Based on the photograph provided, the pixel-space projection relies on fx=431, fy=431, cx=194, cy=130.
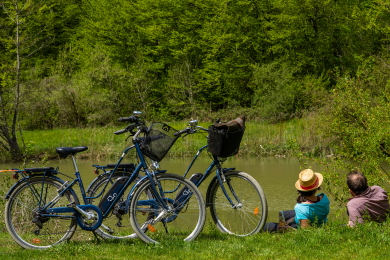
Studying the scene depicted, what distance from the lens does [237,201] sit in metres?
4.40

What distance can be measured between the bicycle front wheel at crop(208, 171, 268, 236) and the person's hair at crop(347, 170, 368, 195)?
0.93 m

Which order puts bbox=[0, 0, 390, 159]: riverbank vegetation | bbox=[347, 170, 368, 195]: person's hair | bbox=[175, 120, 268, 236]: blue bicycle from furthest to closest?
1. bbox=[0, 0, 390, 159]: riverbank vegetation
2. bbox=[347, 170, 368, 195]: person's hair
3. bbox=[175, 120, 268, 236]: blue bicycle

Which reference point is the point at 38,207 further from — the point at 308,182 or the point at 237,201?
the point at 308,182

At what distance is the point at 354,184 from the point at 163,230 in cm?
198

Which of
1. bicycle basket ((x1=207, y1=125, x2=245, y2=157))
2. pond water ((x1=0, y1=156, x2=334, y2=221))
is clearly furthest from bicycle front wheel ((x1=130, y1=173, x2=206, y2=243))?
pond water ((x1=0, y1=156, x2=334, y2=221))

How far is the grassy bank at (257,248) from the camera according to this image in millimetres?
3617

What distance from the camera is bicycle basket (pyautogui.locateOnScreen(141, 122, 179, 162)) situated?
4.07 meters

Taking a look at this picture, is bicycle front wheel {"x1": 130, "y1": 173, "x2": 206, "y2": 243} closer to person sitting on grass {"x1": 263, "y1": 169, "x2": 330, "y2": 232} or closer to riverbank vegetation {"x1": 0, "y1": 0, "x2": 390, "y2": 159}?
person sitting on grass {"x1": 263, "y1": 169, "x2": 330, "y2": 232}

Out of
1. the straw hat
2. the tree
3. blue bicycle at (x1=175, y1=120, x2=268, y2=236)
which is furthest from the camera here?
the tree

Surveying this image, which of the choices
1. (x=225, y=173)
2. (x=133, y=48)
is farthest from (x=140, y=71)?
(x=225, y=173)

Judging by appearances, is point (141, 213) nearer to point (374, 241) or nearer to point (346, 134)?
point (374, 241)

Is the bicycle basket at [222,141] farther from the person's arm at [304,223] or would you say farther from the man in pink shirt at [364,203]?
the man in pink shirt at [364,203]

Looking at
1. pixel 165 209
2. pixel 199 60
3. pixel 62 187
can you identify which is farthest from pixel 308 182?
pixel 199 60

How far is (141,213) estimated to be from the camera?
13.8ft
